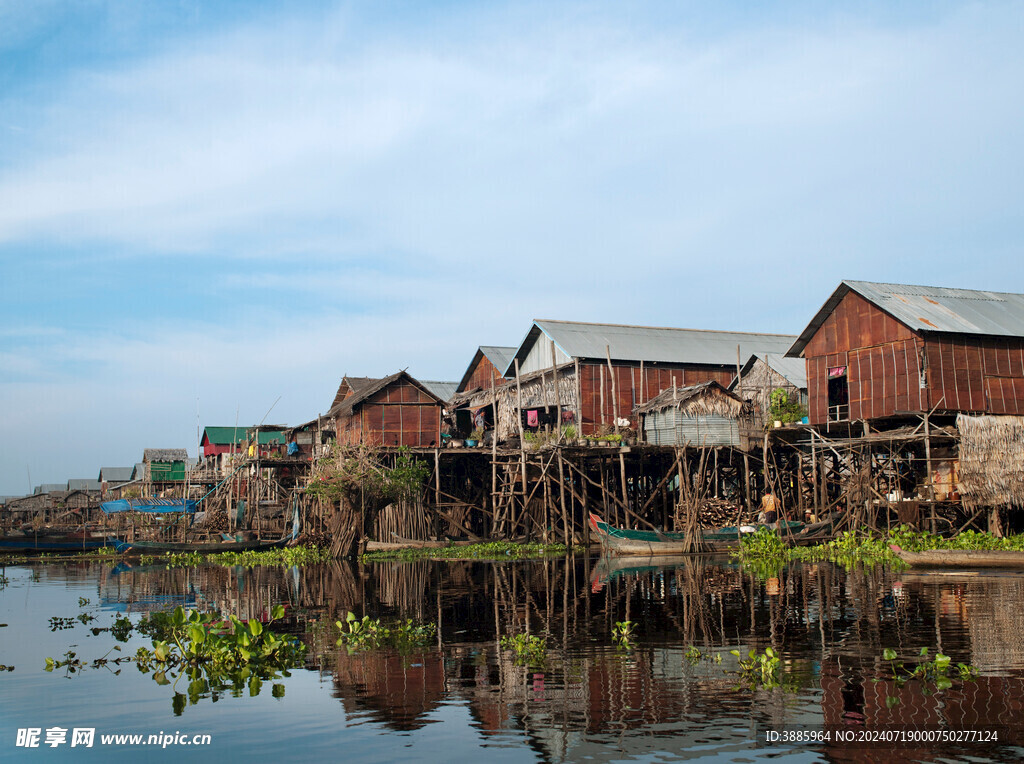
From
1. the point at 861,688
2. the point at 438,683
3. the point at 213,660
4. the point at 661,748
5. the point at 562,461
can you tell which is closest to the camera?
the point at 661,748

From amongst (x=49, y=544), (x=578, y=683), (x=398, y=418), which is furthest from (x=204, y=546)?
(x=578, y=683)

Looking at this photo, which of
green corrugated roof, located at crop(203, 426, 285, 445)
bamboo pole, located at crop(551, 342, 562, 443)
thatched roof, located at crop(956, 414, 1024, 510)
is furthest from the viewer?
green corrugated roof, located at crop(203, 426, 285, 445)

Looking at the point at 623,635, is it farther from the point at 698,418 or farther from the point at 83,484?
the point at 83,484

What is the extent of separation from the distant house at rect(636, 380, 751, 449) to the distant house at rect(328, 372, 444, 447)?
8.96 metres

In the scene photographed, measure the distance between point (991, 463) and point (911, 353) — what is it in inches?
163

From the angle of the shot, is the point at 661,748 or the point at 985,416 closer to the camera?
the point at 661,748

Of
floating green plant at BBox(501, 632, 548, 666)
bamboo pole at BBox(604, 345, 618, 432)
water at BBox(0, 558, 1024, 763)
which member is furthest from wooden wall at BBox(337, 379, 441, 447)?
floating green plant at BBox(501, 632, 548, 666)

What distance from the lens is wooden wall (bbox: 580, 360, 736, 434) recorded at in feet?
121

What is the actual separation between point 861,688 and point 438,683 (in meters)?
4.70

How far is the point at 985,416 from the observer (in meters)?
26.9

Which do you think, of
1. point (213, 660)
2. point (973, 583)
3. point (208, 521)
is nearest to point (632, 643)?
point (213, 660)

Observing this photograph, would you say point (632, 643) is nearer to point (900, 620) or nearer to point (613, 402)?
point (900, 620)

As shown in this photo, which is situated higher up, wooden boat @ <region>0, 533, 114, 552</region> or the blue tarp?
the blue tarp

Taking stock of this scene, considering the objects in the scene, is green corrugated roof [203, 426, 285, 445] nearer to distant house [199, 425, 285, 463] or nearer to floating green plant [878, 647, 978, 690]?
distant house [199, 425, 285, 463]
